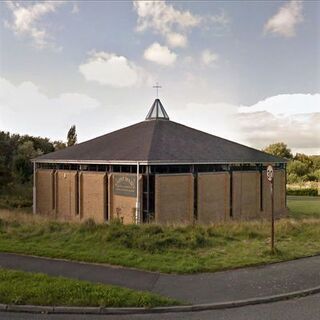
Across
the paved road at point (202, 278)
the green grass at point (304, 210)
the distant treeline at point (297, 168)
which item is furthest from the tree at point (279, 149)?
the paved road at point (202, 278)

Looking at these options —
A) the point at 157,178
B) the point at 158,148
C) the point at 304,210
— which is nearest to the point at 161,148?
the point at 158,148

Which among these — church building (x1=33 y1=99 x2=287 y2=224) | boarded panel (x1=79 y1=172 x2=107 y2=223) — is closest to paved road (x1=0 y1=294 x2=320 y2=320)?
church building (x1=33 y1=99 x2=287 y2=224)

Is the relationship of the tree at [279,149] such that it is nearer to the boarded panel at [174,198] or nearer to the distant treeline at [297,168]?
the distant treeline at [297,168]

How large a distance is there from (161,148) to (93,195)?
18.3 feet

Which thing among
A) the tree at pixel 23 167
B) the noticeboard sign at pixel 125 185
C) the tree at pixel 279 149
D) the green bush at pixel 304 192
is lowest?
the green bush at pixel 304 192

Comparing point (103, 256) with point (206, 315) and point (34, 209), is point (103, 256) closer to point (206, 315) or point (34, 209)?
point (206, 315)

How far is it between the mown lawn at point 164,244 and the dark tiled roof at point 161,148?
29.7 ft

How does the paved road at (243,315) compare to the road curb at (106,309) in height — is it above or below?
below

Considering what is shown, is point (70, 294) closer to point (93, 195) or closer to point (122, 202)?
point (122, 202)

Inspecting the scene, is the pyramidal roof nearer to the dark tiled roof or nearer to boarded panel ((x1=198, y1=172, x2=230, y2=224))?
the dark tiled roof

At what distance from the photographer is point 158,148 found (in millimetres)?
23797

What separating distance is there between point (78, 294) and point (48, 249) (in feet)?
13.7

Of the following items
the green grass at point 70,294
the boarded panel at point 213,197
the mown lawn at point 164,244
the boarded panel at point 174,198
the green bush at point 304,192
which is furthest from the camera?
the green bush at point 304,192

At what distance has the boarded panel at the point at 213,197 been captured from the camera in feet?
81.0
